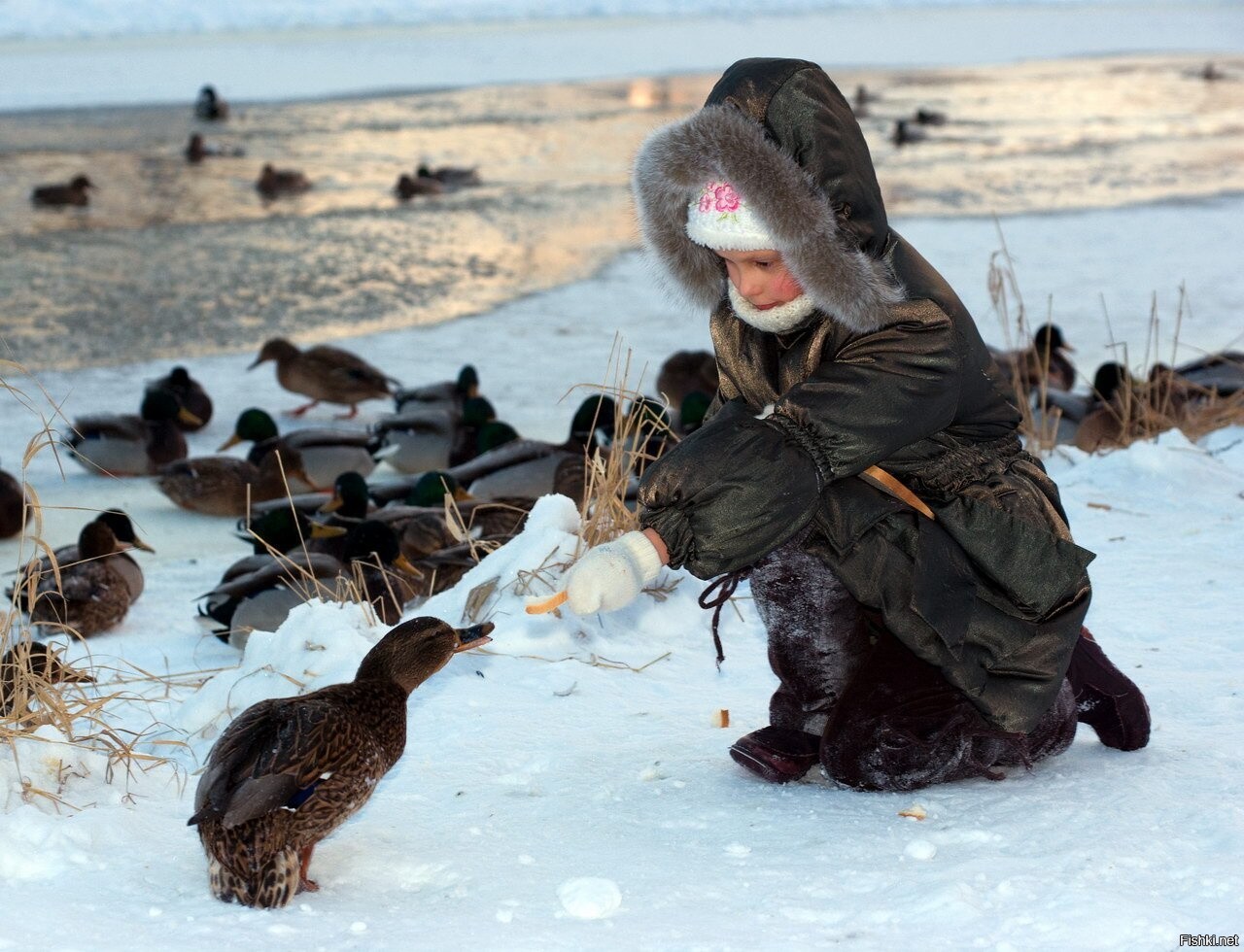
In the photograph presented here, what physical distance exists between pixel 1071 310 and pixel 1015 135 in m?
8.39

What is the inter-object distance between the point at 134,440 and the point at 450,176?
6.83m

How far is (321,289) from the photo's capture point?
403 inches

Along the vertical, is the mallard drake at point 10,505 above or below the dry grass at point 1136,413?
below

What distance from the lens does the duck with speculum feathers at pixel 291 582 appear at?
15.9 ft

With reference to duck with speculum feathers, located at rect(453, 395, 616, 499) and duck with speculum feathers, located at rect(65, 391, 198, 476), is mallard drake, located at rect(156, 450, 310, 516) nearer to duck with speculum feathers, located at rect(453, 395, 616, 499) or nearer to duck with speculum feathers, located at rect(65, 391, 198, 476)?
duck with speculum feathers, located at rect(65, 391, 198, 476)

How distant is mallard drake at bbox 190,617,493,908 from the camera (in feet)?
7.63

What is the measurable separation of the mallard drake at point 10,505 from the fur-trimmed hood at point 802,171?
161 inches

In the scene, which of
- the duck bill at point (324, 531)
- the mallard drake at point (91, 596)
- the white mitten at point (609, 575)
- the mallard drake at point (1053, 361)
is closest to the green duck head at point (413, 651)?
the white mitten at point (609, 575)

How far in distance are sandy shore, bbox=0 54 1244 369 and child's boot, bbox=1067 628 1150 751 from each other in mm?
3080

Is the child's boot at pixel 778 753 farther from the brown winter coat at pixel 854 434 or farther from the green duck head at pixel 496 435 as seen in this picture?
the green duck head at pixel 496 435

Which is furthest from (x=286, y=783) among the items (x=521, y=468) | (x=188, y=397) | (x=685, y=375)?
(x=685, y=375)

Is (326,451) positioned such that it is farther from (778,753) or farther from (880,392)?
(880,392)

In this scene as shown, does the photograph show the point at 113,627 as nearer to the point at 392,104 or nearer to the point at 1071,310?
the point at 1071,310

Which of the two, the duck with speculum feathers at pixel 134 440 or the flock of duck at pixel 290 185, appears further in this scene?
the flock of duck at pixel 290 185
